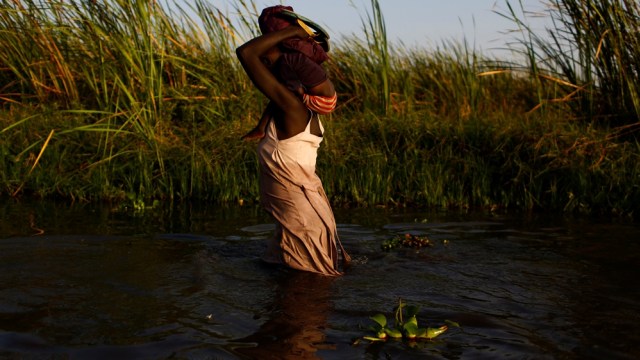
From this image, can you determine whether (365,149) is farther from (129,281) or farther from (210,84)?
(129,281)

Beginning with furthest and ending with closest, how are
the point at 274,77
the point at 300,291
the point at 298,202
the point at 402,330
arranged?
the point at 298,202 → the point at 274,77 → the point at 300,291 → the point at 402,330

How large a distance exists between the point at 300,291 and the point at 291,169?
674 millimetres

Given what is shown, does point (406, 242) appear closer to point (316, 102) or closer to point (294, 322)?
point (316, 102)

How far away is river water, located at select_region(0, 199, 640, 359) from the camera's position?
Answer: 3.20 metres

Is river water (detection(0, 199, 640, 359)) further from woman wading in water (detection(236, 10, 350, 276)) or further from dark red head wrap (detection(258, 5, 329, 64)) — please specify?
dark red head wrap (detection(258, 5, 329, 64))

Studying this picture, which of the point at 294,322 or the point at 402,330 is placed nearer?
the point at 402,330

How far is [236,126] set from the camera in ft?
25.0

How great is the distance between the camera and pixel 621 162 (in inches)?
268

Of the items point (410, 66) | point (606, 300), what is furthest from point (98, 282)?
point (410, 66)

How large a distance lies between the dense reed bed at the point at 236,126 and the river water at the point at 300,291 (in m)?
0.82

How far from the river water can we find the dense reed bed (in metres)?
0.82

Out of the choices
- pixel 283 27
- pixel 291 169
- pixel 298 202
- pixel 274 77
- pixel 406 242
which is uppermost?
pixel 283 27

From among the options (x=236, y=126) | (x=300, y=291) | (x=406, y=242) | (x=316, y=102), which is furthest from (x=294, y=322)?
(x=236, y=126)

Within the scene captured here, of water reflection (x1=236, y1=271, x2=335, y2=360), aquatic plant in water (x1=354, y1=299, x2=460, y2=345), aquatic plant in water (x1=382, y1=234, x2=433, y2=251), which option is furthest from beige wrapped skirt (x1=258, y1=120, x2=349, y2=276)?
aquatic plant in water (x1=354, y1=299, x2=460, y2=345)
